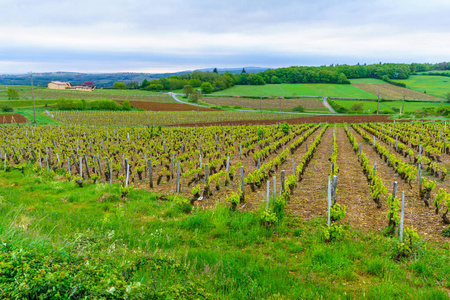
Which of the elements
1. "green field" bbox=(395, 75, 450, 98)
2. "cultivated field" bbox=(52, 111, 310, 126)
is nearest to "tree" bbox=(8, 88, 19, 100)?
"cultivated field" bbox=(52, 111, 310, 126)

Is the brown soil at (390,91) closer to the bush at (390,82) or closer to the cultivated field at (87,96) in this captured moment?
the bush at (390,82)

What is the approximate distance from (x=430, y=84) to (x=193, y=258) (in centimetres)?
12999

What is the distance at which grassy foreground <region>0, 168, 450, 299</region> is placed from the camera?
360cm

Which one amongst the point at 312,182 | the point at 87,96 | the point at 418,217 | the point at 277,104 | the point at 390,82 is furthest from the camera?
the point at 390,82

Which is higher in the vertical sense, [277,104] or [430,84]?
[430,84]

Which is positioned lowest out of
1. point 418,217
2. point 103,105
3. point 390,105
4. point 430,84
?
point 418,217

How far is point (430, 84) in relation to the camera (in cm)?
10456

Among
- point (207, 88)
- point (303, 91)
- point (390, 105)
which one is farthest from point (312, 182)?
point (207, 88)

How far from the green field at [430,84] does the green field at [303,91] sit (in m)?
21.8

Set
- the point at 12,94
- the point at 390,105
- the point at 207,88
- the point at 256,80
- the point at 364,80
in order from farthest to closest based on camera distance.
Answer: the point at 256,80 → the point at 364,80 → the point at 207,88 → the point at 12,94 → the point at 390,105

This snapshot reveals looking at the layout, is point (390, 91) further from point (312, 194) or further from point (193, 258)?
point (193, 258)

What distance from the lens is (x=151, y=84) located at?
12019 cm

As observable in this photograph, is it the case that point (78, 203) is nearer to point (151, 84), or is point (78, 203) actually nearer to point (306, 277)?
point (306, 277)

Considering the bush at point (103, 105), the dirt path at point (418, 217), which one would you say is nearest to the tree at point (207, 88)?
the bush at point (103, 105)
